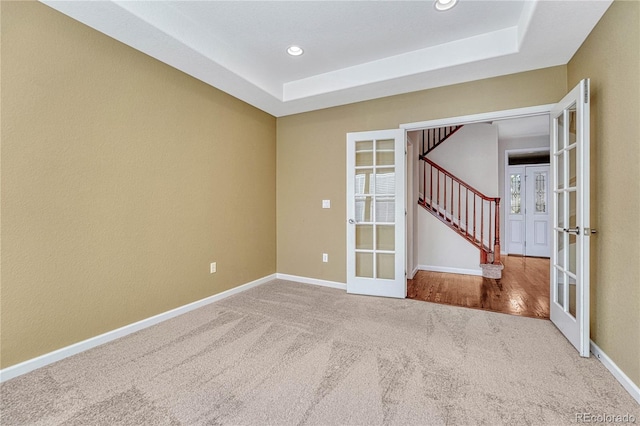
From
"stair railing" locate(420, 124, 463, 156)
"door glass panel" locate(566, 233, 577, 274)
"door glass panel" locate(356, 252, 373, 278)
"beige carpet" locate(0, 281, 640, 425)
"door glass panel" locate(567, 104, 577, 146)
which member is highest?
"stair railing" locate(420, 124, 463, 156)

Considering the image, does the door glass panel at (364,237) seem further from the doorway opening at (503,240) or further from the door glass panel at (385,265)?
the doorway opening at (503,240)

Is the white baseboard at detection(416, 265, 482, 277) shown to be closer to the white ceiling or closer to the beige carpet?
the beige carpet

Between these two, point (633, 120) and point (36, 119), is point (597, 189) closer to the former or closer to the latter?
point (633, 120)

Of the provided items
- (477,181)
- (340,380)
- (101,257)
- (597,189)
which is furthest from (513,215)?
(101,257)

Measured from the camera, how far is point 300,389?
1.73m

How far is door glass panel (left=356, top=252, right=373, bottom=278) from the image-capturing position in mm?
3697

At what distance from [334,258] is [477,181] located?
3320 mm

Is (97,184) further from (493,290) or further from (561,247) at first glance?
(493,290)

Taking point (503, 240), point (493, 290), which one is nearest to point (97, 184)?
point (493, 290)

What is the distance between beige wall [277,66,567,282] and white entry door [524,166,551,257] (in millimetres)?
4588

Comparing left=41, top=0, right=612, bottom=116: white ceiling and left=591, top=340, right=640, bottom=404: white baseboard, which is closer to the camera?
left=591, top=340, right=640, bottom=404: white baseboard

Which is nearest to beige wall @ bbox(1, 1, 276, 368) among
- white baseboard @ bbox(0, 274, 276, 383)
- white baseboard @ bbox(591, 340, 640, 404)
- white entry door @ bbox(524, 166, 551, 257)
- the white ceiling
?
white baseboard @ bbox(0, 274, 276, 383)

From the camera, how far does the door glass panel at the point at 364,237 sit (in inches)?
146

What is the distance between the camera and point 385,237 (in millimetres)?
3629
